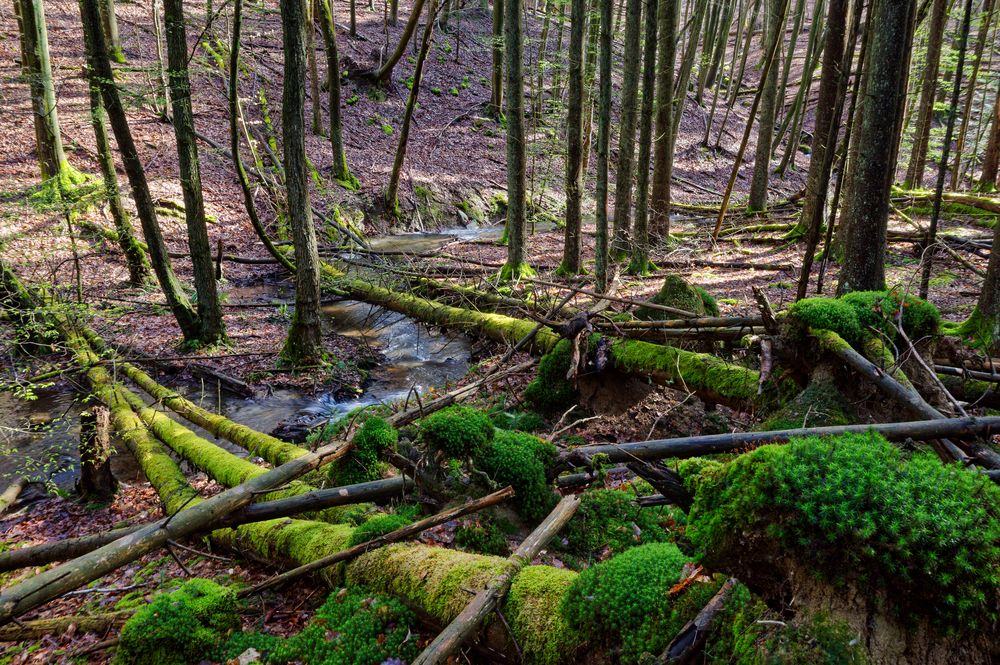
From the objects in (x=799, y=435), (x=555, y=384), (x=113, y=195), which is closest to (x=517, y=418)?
(x=555, y=384)

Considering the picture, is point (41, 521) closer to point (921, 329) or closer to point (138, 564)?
point (138, 564)

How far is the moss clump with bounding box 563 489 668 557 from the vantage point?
13.5 ft

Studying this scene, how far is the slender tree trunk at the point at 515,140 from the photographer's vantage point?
10.4m

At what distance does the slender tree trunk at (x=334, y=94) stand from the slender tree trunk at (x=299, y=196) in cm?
922

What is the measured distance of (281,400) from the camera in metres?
9.08

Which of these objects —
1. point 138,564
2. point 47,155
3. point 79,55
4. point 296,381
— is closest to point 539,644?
point 138,564

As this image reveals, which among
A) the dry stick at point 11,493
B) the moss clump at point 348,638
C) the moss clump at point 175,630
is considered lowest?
the dry stick at point 11,493

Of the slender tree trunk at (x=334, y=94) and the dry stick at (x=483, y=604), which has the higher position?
the slender tree trunk at (x=334, y=94)

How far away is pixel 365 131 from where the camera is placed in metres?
24.1

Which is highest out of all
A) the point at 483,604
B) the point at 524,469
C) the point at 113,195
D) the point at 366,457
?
the point at 113,195

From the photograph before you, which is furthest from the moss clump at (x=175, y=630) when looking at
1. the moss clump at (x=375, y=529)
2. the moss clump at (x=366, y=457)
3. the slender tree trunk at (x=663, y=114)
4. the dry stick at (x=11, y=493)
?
the slender tree trunk at (x=663, y=114)

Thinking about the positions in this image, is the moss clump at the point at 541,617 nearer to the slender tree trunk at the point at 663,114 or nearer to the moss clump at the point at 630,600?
the moss clump at the point at 630,600

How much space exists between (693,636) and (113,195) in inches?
457

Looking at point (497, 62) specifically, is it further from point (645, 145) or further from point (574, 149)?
point (645, 145)
